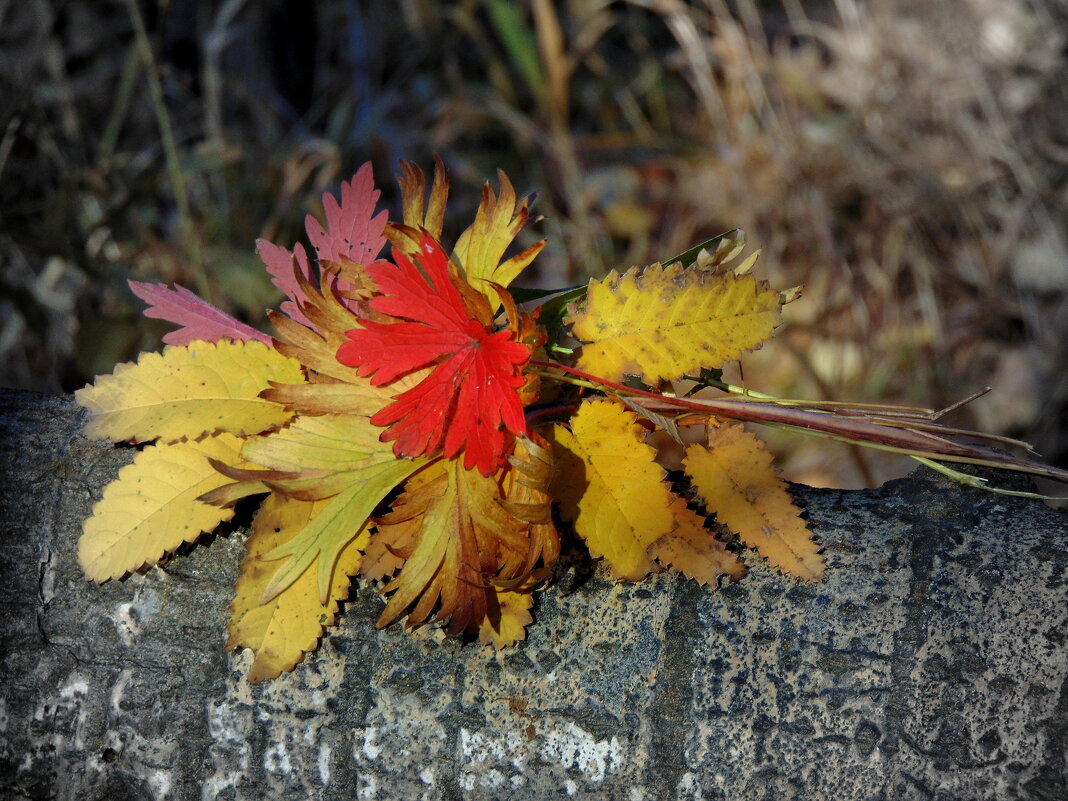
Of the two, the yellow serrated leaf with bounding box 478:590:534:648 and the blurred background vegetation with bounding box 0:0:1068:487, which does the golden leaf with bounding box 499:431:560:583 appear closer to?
the yellow serrated leaf with bounding box 478:590:534:648

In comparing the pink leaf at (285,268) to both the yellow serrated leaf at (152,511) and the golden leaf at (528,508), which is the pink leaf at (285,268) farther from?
the golden leaf at (528,508)

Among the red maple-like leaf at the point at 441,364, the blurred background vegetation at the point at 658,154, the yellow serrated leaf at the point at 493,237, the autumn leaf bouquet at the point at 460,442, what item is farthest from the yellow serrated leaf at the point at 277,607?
the blurred background vegetation at the point at 658,154

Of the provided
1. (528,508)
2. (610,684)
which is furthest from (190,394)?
(610,684)

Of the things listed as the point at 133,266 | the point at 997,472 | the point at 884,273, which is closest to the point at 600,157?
the point at 884,273

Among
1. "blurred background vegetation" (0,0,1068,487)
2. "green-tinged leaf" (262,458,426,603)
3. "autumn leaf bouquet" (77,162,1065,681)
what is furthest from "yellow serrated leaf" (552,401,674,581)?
"blurred background vegetation" (0,0,1068,487)

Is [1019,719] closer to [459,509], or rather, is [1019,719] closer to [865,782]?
[865,782]

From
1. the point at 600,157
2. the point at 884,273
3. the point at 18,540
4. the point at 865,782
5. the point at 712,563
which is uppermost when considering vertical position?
the point at 18,540
